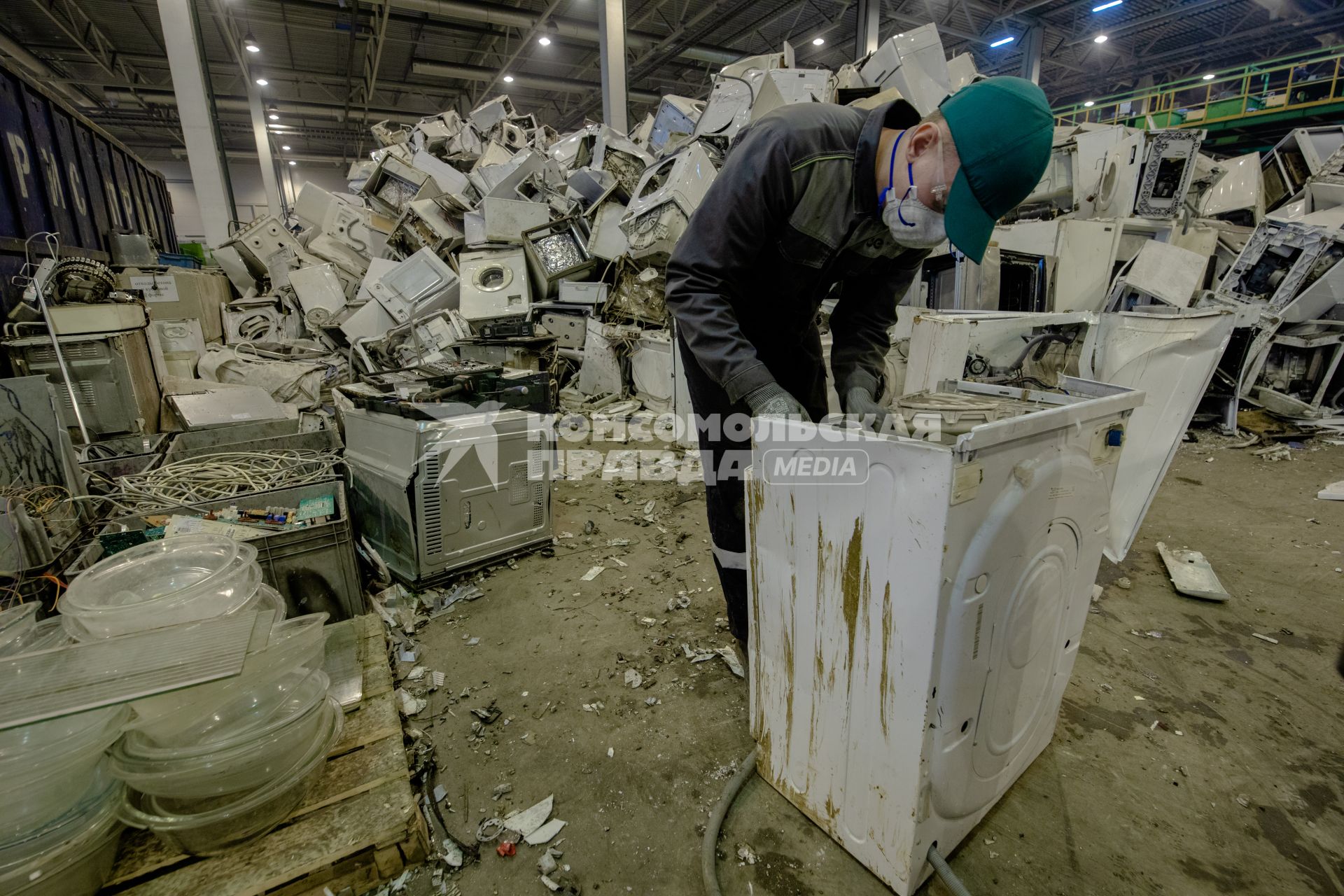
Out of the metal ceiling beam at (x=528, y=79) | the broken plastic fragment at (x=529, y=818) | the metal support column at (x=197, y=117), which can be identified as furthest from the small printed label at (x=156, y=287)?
the metal ceiling beam at (x=528, y=79)

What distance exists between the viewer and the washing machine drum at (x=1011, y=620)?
0.86 metres

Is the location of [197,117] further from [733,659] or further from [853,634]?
[853,634]

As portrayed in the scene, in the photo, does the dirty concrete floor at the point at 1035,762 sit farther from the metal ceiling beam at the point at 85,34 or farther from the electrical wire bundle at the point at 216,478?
the metal ceiling beam at the point at 85,34

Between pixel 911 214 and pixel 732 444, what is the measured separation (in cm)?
65

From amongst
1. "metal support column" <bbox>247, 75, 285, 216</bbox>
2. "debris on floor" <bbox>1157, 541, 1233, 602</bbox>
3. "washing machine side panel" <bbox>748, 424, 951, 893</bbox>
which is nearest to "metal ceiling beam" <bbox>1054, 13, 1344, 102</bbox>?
"debris on floor" <bbox>1157, 541, 1233, 602</bbox>

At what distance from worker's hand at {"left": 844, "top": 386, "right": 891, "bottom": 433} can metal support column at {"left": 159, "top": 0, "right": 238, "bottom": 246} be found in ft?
25.6

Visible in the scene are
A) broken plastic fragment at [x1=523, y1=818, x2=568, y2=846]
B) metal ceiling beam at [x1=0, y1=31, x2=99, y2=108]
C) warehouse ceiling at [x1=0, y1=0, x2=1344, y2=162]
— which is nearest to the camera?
broken plastic fragment at [x1=523, y1=818, x2=568, y2=846]

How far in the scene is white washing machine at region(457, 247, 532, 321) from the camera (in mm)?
4559

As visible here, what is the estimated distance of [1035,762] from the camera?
138 cm

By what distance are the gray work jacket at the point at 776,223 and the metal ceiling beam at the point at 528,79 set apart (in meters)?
9.50

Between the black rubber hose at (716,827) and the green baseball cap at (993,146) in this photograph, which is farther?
the black rubber hose at (716,827)

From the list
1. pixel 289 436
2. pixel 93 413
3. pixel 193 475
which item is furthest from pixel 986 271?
pixel 93 413

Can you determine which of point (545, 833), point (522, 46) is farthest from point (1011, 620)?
point (522, 46)

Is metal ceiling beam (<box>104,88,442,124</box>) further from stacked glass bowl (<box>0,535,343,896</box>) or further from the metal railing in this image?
the metal railing
